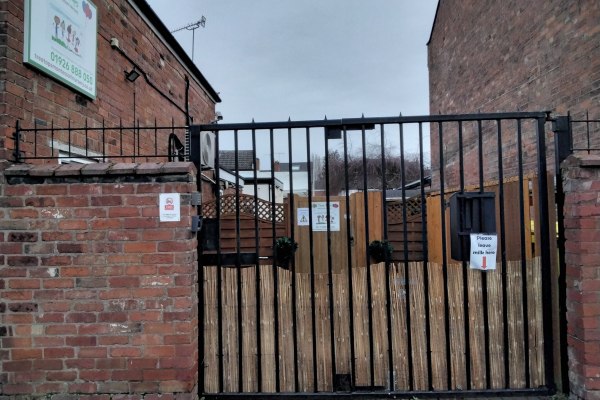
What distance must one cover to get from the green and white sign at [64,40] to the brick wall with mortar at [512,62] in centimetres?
550

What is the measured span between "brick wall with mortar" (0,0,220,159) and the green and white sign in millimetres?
70

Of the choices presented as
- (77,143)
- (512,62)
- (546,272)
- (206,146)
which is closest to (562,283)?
(546,272)

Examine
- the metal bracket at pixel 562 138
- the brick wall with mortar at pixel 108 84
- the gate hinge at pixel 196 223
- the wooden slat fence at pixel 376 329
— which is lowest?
the wooden slat fence at pixel 376 329

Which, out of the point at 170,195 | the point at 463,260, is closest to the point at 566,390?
the point at 463,260

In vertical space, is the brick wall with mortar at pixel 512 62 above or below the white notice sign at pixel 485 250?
above

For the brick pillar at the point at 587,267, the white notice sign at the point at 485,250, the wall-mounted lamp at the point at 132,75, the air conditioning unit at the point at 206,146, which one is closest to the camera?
the brick pillar at the point at 587,267

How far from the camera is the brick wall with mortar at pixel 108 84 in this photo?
2852 mm

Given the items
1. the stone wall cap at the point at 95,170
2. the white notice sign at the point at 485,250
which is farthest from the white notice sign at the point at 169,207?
the white notice sign at the point at 485,250

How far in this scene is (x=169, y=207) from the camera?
9.09ft

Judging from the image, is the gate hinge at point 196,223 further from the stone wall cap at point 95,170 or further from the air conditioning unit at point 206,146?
the stone wall cap at point 95,170

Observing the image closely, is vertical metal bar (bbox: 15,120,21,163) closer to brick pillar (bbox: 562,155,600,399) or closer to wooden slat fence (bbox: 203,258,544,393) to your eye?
wooden slat fence (bbox: 203,258,544,393)

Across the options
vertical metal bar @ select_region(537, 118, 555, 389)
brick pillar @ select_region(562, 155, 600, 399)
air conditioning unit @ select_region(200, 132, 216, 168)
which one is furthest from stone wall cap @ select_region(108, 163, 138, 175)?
brick pillar @ select_region(562, 155, 600, 399)

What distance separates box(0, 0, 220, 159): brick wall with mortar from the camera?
2.85 meters

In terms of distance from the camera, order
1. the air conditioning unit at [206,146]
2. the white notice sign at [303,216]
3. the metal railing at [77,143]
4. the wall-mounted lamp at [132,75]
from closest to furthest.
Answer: the metal railing at [77,143]
the air conditioning unit at [206,146]
the wall-mounted lamp at [132,75]
the white notice sign at [303,216]
